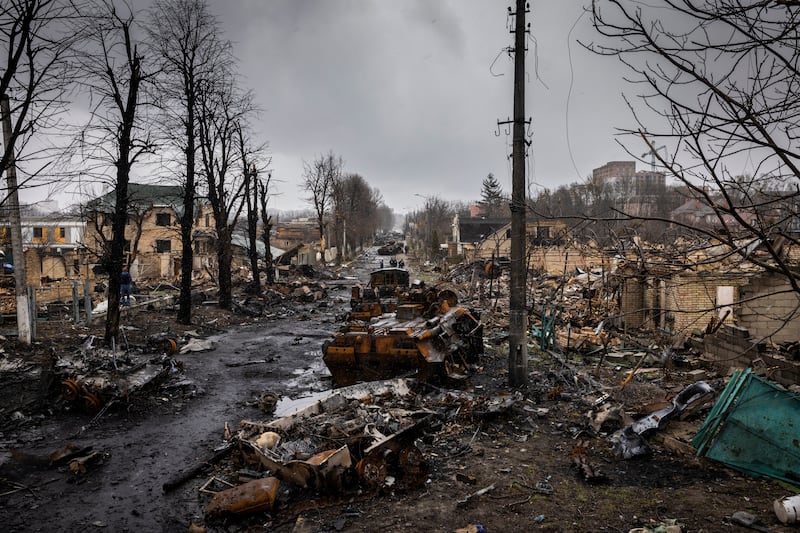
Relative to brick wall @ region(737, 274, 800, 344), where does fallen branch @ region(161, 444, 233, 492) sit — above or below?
below

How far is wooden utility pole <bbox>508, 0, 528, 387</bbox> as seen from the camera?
29.6 feet

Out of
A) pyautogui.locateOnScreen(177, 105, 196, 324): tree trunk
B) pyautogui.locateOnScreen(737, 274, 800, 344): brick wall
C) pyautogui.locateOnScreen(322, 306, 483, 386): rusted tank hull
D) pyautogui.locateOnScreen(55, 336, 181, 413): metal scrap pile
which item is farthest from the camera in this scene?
pyautogui.locateOnScreen(177, 105, 196, 324): tree trunk

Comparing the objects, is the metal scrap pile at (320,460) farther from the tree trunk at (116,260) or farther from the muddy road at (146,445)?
the tree trunk at (116,260)

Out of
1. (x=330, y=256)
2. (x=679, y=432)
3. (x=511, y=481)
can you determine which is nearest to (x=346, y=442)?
(x=511, y=481)

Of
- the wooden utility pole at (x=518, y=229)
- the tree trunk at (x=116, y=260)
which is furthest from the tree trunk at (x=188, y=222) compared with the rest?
the wooden utility pole at (x=518, y=229)

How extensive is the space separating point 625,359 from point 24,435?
40.5 ft

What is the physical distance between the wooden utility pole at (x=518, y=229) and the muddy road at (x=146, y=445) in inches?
155

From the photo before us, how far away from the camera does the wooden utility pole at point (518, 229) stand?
9016mm

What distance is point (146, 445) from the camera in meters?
7.08

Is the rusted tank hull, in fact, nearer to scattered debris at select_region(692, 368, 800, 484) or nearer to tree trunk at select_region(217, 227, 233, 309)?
scattered debris at select_region(692, 368, 800, 484)

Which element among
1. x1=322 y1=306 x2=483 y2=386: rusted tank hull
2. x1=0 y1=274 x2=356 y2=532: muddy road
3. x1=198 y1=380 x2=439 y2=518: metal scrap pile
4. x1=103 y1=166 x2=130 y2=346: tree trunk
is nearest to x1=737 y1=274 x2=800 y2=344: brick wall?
x1=322 y1=306 x2=483 y2=386: rusted tank hull

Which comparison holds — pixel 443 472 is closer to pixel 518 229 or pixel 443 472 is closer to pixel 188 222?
pixel 518 229

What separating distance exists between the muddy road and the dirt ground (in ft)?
0.08

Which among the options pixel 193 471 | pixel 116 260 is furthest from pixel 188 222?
pixel 193 471
